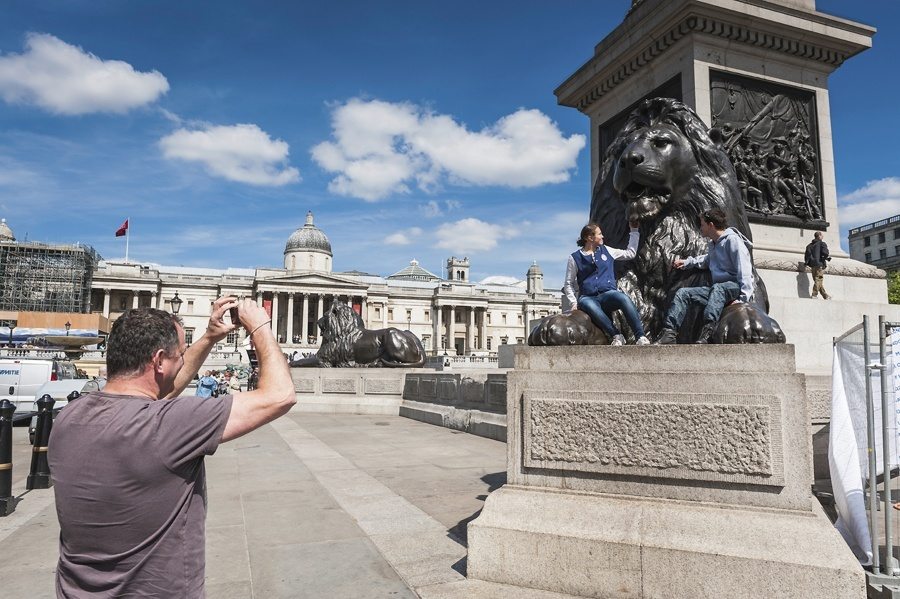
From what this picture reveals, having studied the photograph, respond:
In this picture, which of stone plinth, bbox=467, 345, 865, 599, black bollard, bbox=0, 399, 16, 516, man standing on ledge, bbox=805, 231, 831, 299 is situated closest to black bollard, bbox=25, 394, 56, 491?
black bollard, bbox=0, 399, 16, 516

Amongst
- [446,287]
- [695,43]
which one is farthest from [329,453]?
[446,287]

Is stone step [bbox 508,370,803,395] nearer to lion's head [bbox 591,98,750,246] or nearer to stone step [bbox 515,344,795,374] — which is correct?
stone step [bbox 515,344,795,374]

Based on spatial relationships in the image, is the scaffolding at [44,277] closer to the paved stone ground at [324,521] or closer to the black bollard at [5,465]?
the paved stone ground at [324,521]

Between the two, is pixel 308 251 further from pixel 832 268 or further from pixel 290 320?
pixel 832 268

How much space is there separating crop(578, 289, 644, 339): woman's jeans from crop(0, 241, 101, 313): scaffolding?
242 feet

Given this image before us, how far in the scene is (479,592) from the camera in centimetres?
304

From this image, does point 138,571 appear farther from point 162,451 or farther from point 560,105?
point 560,105

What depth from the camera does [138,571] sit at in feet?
5.51

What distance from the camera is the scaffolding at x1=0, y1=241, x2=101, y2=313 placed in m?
63.3

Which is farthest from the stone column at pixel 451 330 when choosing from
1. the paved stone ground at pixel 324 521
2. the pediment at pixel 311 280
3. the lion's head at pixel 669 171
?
the lion's head at pixel 669 171

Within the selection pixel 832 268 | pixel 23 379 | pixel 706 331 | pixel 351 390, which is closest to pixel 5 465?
pixel 706 331

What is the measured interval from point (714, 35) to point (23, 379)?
16.2m

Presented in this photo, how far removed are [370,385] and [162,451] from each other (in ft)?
46.4

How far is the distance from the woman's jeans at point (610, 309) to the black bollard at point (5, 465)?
17.7 feet
